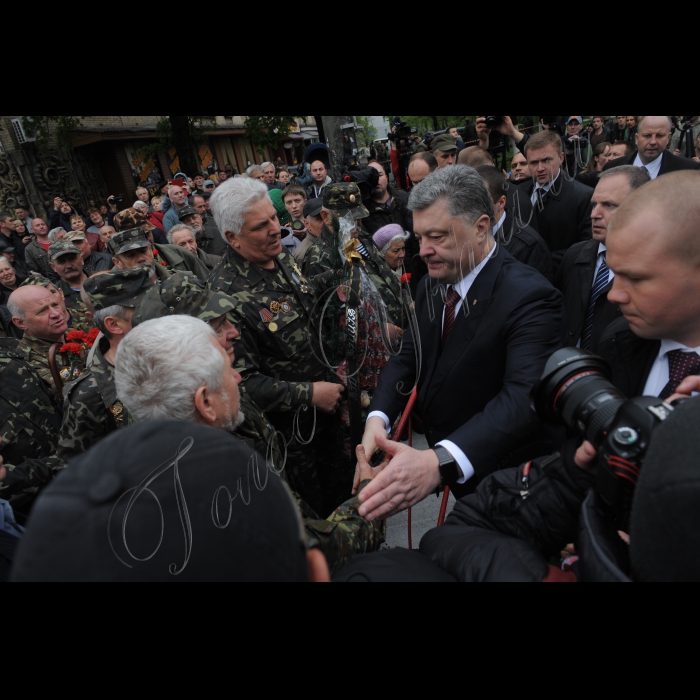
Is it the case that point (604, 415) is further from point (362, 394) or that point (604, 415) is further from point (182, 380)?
point (362, 394)

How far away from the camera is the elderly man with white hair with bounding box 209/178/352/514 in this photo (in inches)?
110

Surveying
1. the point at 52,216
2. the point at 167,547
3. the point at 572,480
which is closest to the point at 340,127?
the point at 572,480

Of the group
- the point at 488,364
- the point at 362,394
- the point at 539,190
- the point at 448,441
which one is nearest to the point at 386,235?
the point at 539,190

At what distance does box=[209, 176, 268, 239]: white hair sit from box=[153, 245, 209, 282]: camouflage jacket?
103 inches

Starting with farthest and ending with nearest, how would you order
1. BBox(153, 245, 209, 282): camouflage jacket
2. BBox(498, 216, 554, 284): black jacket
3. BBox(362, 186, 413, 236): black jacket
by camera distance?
BBox(362, 186, 413, 236): black jacket < BBox(153, 245, 209, 282): camouflage jacket < BBox(498, 216, 554, 284): black jacket

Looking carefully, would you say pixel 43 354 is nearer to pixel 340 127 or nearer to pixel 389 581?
pixel 389 581

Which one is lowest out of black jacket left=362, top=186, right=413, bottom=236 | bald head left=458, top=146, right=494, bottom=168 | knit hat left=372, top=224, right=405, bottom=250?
black jacket left=362, top=186, right=413, bottom=236

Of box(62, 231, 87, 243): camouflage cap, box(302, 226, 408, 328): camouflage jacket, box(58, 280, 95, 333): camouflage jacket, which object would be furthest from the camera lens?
box(62, 231, 87, 243): camouflage cap

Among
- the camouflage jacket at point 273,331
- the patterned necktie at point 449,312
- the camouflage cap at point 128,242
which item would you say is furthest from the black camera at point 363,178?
the patterned necktie at point 449,312

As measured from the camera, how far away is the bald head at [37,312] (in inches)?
136

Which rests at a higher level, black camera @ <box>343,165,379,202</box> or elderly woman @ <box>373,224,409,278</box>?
black camera @ <box>343,165,379,202</box>

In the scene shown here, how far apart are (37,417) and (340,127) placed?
5161 mm

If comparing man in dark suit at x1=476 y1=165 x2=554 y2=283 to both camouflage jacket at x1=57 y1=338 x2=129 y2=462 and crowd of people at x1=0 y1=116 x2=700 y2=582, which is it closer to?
crowd of people at x1=0 y1=116 x2=700 y2=582

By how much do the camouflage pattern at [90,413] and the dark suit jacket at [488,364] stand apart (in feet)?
4.22
